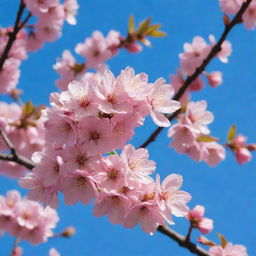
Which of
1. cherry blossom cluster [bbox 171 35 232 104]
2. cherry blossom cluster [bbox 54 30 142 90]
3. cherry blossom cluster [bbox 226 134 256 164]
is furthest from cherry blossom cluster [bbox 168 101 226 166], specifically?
cherry blossom cluster [bbox 54 30 142 90]

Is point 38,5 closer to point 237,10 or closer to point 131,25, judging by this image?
point 131,25

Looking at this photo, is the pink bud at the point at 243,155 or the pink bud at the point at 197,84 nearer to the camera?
the pink bud at the point at 243,155

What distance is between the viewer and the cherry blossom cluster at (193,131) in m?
3.51

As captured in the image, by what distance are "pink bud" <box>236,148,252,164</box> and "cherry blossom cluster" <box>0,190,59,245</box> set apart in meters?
1.97

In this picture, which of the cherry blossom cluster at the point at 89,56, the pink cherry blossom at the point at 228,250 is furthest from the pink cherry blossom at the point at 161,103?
the cherry blossom cluster at the point at 89,56

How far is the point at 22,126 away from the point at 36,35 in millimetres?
1435

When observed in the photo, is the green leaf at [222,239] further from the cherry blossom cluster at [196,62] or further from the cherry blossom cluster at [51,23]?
the cherry blossom cluster at [51,23]

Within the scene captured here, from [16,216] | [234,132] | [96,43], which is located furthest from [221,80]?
[16,216]

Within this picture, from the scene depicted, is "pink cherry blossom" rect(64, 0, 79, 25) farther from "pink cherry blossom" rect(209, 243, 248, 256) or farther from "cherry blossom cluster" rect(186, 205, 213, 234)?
"pink cherry blossom" rect(209, 243, 248, 256)

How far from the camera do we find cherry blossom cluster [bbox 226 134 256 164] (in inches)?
151

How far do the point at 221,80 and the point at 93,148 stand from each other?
3077 mm

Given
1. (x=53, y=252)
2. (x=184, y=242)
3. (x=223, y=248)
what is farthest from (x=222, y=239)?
(x=53, y=252)

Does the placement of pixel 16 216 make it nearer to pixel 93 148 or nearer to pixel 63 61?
pixel 63 61

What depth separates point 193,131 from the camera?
346cm
